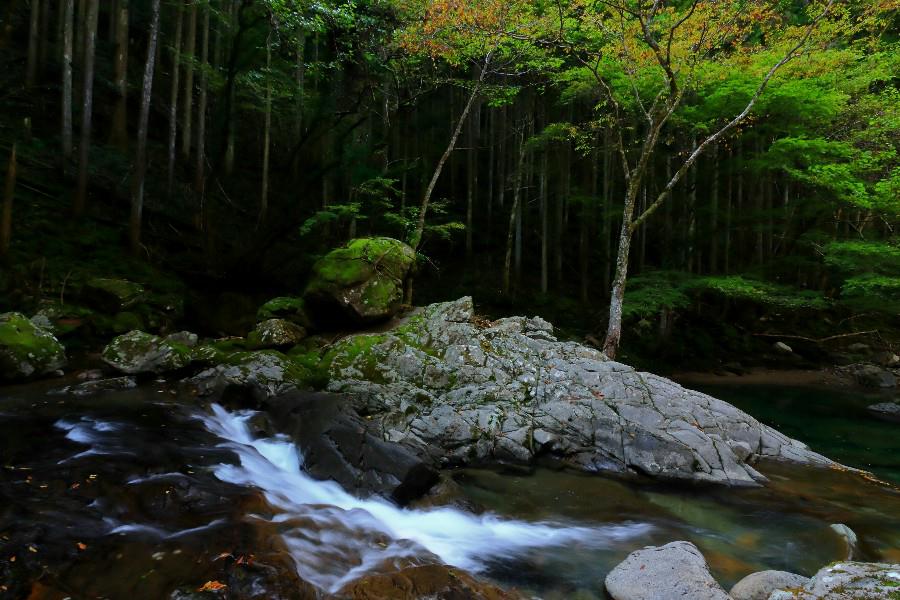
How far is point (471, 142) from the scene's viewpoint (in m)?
23.5

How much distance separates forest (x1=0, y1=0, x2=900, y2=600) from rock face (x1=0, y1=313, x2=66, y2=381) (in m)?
0.06

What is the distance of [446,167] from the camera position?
28.0m

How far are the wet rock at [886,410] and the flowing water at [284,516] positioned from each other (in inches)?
287

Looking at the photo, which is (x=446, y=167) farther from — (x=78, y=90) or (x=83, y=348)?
(x=83, y=348)

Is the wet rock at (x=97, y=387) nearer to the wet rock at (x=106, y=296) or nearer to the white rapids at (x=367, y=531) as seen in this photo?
the white rapids at (x=367, y=531)

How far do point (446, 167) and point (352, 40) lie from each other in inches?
541

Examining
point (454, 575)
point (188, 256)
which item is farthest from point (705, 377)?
point (188, 256)

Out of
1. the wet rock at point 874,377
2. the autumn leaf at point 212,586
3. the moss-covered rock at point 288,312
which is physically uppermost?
the moss-covered rock at point 288,312

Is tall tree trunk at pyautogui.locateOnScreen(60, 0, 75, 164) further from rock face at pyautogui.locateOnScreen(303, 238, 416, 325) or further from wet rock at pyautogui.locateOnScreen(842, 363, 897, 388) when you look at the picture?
wet rock at pyautogui.locateOnScreen(842, 363, 897, 388)

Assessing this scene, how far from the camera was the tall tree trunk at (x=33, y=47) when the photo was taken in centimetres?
1667

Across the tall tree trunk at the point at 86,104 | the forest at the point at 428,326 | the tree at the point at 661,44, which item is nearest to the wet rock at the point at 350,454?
the forest at the point at 428,326

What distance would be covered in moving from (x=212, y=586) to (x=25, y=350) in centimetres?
706

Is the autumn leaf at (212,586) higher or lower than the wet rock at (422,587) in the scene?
higher

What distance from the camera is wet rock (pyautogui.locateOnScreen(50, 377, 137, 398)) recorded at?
7320 millimetres
